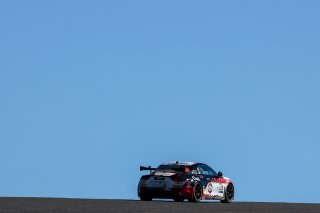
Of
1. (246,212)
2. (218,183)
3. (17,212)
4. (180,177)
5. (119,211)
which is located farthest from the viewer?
(218,183)

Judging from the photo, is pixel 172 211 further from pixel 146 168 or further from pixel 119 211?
pixel 146 168

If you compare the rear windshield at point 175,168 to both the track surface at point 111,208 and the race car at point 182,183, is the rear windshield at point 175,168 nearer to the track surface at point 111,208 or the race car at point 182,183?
the race car at point 182,183

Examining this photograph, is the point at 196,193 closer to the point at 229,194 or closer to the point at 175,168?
the point at 175,168

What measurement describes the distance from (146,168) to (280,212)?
9071mm

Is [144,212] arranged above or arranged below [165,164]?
below

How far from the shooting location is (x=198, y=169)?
26.2m

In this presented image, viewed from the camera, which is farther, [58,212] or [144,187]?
[144,187]

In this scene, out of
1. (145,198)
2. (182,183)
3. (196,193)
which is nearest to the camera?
(182,183)

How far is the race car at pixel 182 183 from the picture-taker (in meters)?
25.0

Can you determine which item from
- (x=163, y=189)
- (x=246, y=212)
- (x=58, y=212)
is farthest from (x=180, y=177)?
(x=58, y=212)

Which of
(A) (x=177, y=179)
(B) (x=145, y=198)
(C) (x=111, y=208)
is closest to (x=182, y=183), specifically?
(A) (x=177, y=179)

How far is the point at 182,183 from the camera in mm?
24922

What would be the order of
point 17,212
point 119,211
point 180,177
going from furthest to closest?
point 180,177 < point 119,211 < point 17,212

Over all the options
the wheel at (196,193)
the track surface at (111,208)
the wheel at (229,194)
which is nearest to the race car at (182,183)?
the wheel at (196,193)
